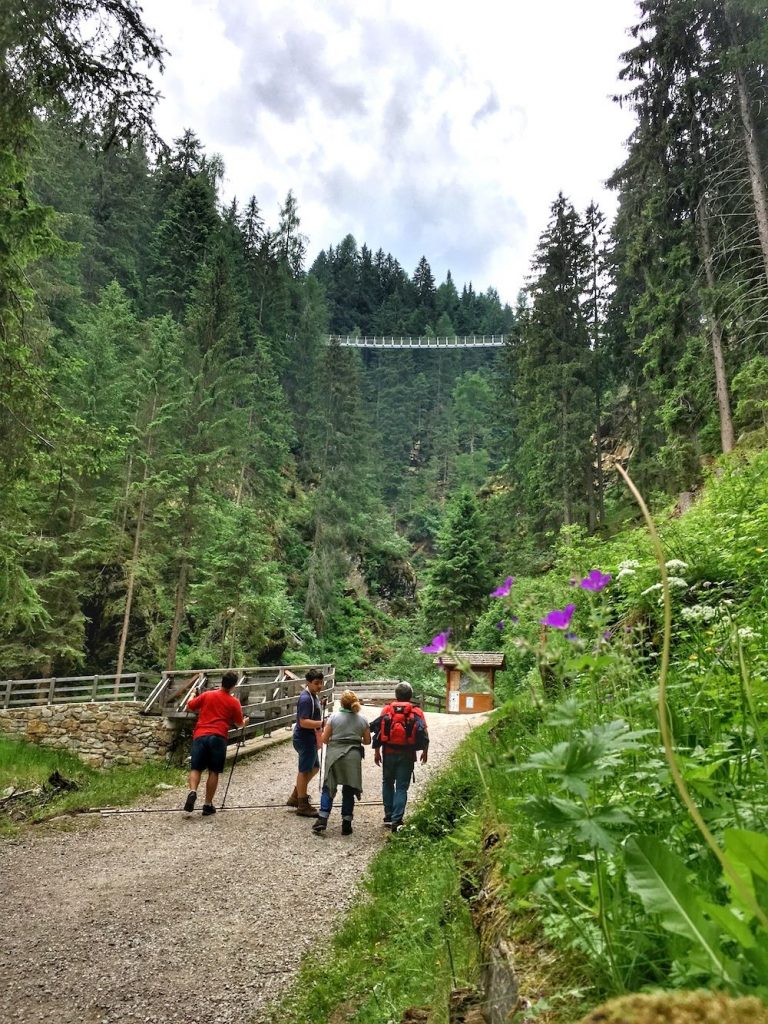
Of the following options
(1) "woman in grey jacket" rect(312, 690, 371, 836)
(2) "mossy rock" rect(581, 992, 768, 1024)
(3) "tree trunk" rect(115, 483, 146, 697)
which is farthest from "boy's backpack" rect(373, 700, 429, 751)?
(3) "tree trunk" rect(115, 483, 146, 697)

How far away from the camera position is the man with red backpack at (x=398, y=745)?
738 cm

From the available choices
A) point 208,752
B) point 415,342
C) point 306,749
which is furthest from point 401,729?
point 415,342

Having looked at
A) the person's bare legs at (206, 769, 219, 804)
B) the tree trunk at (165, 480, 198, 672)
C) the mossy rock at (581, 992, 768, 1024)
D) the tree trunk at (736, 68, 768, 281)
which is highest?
the tree trunk at (736, 68, 768, 281)

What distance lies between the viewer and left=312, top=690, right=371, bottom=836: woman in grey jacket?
7.55m

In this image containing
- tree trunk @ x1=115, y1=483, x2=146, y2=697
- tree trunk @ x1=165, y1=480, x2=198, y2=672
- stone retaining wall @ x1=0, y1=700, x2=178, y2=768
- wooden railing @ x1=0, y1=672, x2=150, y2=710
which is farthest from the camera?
tree trunk @ x1=165, y1=480, x2=198, y2=672

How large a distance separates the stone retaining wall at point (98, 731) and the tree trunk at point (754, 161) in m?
18.8

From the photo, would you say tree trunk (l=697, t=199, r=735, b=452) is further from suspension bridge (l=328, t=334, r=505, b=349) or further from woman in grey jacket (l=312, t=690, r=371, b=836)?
suspension bridge (l=328, t=334, r=505, b=349)

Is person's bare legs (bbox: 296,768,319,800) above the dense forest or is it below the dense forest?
below

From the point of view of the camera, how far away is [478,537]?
108ft

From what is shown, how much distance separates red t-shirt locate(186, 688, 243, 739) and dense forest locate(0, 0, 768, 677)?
4.47 m

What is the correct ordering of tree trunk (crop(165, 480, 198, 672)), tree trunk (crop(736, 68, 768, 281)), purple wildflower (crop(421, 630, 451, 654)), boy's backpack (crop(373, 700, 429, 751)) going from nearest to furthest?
purple wildflower (crop(421, 630, 451, 654))
boy's backpack (crop(373, 700, 429, 751))
tree trunk (crop(736, 68, 768, 281))
tree trunk (crop(165, 480, 198, 672))

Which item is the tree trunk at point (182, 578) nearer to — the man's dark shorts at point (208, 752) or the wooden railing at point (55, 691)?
the wooden railing at point (55, 691)

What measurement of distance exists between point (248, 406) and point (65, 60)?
2803cm

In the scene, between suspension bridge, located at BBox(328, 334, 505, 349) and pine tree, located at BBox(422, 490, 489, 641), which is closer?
pine tree, located at BBox(422, 490, 489, 641)
